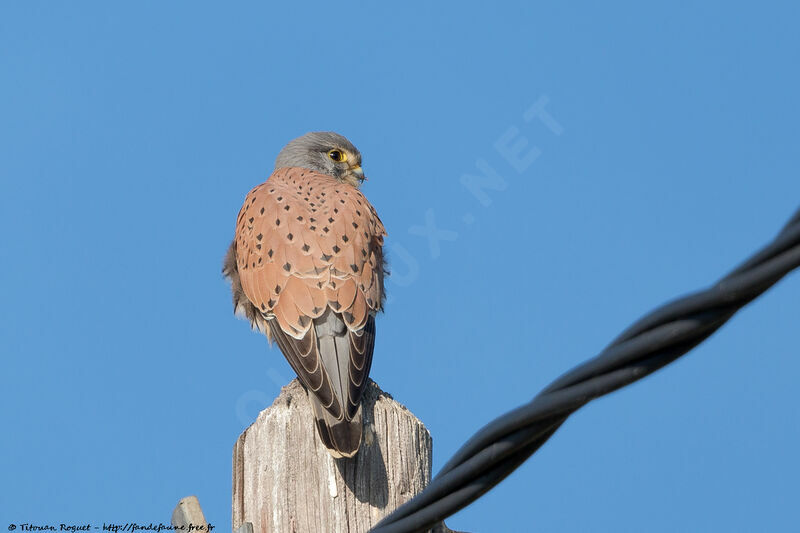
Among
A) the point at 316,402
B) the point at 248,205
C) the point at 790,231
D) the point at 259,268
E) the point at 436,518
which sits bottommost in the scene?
the point at 436,518

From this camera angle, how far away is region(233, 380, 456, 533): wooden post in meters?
3.19

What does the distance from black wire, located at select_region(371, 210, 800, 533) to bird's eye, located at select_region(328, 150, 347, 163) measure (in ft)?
16.6

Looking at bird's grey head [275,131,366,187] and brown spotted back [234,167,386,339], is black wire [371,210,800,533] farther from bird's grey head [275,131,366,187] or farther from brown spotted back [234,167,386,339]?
bird's grey head [275,131,366,187]

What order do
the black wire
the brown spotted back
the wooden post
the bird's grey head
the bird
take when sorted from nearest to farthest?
Answer: the black wire < the wooden post < the bird < the brown spotted back < the bird's grey head

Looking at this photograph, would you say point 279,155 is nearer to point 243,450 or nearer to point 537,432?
point 243,450

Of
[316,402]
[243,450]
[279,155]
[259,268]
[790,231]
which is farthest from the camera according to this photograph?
[279,155]

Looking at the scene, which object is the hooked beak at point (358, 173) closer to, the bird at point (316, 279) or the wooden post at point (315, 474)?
the bird at point (316, 279)

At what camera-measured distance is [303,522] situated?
10.4ft

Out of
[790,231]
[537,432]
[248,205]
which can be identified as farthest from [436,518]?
[248,205]

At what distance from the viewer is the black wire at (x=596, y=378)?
67.1 inches

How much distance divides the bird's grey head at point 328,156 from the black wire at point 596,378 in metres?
4.98

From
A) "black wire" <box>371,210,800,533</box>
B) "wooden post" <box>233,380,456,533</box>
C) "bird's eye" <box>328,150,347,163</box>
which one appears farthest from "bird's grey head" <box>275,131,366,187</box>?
"black wire" <box>371,210,800,533</box>

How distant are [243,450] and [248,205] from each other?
250 cm

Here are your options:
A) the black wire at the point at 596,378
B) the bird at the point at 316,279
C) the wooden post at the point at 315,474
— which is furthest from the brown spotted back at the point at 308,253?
the black wire at the point at 596,378
